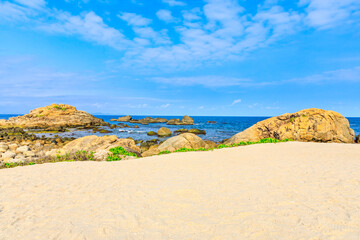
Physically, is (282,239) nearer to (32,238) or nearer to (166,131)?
(32,238)

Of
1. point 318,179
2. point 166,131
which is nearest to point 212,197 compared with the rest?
point 318,179

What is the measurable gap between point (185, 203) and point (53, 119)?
71227mm

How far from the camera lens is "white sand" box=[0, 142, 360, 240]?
4060mm

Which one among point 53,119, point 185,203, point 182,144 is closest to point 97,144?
point 182,144

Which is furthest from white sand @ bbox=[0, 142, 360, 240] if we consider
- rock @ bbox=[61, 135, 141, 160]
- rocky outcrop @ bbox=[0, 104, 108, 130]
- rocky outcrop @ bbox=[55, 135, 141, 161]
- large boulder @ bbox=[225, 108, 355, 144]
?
rocky outcrop @ bbox=[0, 104, 108, 130]

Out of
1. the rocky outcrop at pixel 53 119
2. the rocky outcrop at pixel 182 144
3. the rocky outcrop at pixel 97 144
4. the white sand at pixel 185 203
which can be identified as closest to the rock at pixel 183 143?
the rocky outcrop at pixel 182 144

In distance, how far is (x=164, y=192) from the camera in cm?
637

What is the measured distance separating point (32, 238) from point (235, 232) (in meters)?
4.25

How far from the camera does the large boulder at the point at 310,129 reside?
18531 millimetres

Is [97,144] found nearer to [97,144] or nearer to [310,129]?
[97,144]

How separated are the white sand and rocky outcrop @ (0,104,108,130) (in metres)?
58.8

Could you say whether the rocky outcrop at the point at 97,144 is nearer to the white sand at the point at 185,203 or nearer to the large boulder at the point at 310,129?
the white sand at the point at 185,203

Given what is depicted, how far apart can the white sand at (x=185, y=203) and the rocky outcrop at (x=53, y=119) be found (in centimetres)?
5879

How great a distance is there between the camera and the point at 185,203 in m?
5.49
